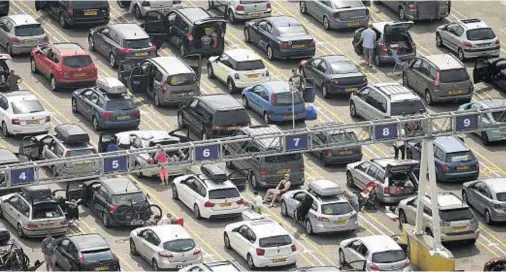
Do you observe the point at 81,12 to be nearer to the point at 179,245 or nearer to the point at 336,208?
the point at 336,208

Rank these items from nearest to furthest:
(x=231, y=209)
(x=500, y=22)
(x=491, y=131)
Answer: (x=231, y=209) → (x=491, y=131) → (x=500, y=22)

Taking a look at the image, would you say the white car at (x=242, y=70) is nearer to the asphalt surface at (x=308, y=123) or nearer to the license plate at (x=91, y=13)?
the asphalt surface at (x=308, y=123)

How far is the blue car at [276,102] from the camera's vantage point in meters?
87.9

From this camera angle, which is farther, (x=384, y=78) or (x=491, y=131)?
(x=384, y=78)

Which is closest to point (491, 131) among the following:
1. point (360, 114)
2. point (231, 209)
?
point (360, 114)

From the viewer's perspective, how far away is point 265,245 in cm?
7619

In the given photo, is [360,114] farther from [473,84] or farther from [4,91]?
[4,91]

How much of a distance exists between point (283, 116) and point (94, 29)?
11.8m

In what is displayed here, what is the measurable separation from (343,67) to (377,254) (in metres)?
17.7

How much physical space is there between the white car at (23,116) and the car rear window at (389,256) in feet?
57.5

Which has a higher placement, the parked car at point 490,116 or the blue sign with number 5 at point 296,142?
the blue sign with number 5 at point 296,142

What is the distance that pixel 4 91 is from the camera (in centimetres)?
9056

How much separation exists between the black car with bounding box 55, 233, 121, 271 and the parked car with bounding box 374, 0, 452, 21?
28.5 meters

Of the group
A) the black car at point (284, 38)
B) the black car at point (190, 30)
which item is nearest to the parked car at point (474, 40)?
the black car at point (284, 38)
